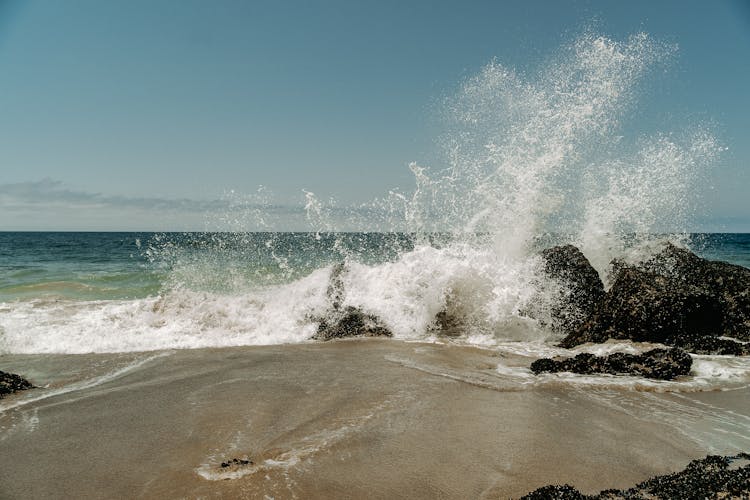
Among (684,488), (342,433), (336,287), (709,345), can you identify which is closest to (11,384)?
(342,433)

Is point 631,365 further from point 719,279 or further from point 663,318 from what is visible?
point 719,279

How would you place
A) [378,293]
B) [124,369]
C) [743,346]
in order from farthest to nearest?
[378,293], [743,346], [124,369]

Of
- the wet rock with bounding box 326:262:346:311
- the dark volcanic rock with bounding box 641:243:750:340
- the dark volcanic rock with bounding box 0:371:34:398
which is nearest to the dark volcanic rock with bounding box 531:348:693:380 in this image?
the dark volcanic rock with bounding box 641:243:750:340

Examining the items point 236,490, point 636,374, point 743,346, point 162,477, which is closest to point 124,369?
point 162,477

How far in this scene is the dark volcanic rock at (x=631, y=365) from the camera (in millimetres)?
5004

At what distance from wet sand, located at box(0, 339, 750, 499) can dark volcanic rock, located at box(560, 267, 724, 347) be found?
2.12m

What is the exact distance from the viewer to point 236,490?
104 inches

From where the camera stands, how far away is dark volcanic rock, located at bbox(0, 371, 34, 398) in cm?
464

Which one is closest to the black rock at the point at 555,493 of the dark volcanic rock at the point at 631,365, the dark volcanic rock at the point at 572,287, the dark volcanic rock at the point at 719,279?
the dark volcanic rock at the point at 631,365

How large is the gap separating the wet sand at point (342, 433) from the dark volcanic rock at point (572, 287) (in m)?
3.10

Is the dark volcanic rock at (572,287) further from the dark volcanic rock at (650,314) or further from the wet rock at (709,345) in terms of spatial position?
the wet rock at (709,345)

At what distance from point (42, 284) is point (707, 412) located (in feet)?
57.8

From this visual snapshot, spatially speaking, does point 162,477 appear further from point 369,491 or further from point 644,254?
point 644,254

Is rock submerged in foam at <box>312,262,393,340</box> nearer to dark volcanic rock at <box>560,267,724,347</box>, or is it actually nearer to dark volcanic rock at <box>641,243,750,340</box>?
dark volcanic rock at <box>560,267,724,347</box>
